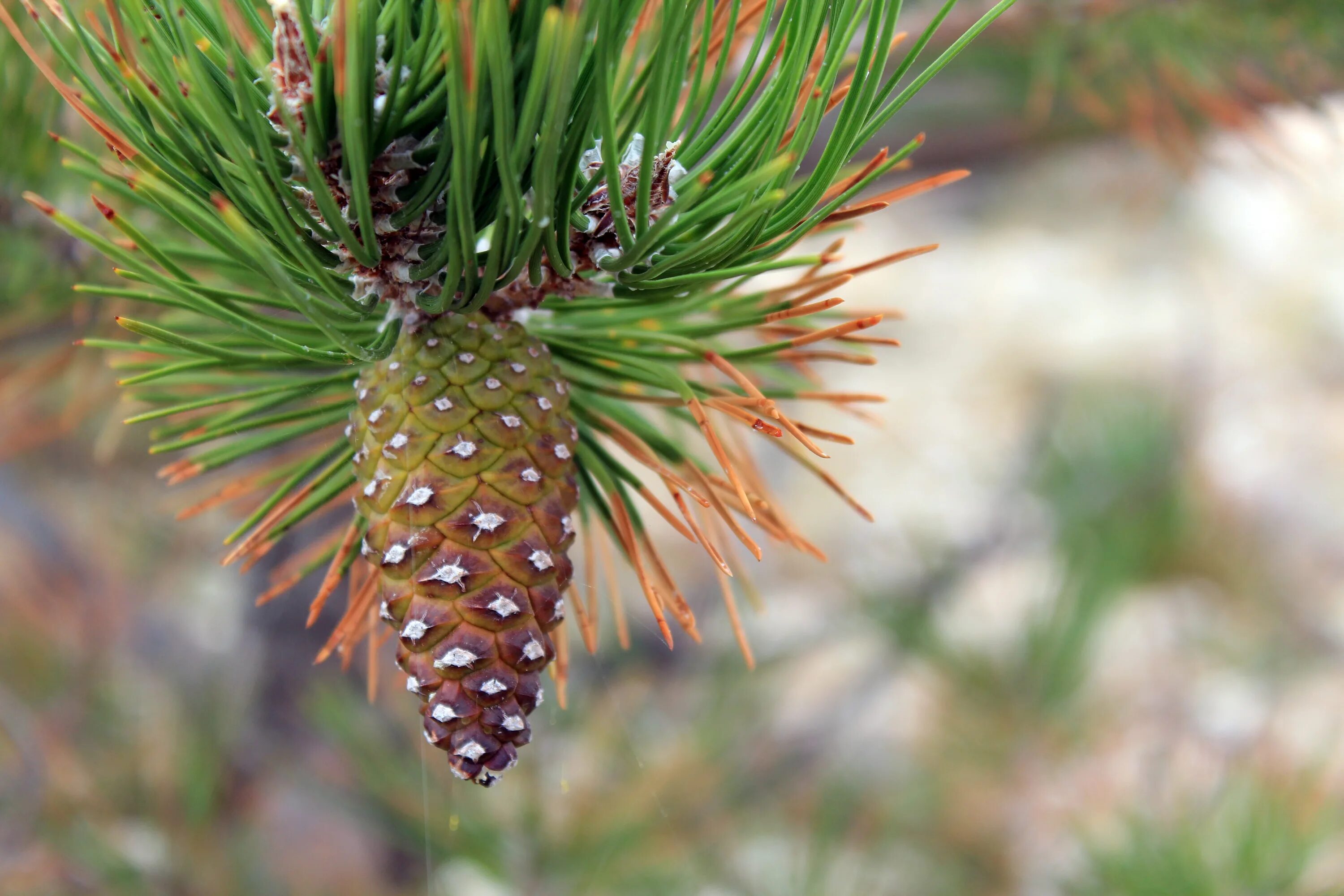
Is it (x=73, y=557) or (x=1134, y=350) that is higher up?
(x=73, y=557)

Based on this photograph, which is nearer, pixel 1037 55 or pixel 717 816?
pixel 1037 55

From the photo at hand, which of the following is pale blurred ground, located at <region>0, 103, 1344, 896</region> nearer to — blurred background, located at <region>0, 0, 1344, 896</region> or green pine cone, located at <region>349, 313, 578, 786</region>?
blurred background, located at <region>0, 0, 1344, 896</region>

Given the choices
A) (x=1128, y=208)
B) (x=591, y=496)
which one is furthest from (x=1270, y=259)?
(x=591, y=496)

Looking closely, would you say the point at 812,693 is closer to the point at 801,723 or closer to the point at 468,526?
the point at 801,723

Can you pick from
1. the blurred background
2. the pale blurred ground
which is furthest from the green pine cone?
the pale blurred ground

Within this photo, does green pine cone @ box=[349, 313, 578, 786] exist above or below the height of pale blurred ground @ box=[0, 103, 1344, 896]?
above

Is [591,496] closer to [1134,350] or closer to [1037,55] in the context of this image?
[1037,55]

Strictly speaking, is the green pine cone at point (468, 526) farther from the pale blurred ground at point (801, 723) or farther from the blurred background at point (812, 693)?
the pale blurred ground at point (801, 723)
